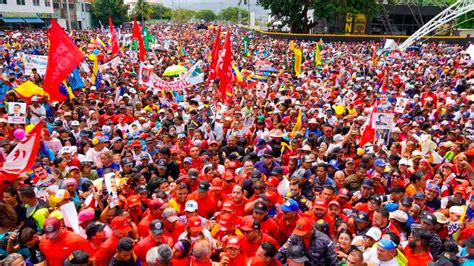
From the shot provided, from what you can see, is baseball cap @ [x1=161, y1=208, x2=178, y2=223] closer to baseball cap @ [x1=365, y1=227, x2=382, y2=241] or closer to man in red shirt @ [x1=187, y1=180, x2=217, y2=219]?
man in red shirt @ [x1=187, y1=180, x2=217, y2=219]

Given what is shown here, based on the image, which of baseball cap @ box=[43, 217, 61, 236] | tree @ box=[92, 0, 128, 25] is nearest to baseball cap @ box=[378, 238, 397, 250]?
baseball cap @ box=[43, 217, 61, 236]

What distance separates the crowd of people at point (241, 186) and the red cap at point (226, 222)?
17 millimetres

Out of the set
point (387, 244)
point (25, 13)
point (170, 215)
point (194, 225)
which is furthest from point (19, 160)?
point (25, 13)

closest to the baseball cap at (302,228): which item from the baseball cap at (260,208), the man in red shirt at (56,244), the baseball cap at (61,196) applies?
the baseball cap at (260,208)

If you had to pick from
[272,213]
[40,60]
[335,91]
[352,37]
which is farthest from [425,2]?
[272,213]

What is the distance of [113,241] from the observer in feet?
14.0

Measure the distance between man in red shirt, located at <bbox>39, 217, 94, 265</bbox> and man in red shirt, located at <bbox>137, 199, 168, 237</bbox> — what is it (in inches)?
30.6

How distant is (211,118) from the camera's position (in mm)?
9891

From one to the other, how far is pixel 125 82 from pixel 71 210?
1075cm

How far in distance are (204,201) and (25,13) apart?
5888 centimetres

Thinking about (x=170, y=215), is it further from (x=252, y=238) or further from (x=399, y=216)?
(x=399, y=216)

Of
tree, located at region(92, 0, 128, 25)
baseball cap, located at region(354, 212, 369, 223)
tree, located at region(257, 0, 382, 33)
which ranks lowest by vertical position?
baseball cap, located at region(354, 212, 369, 223)

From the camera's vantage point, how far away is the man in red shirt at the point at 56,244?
4094 millimetres

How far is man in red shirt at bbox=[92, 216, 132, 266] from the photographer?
4152 mm
